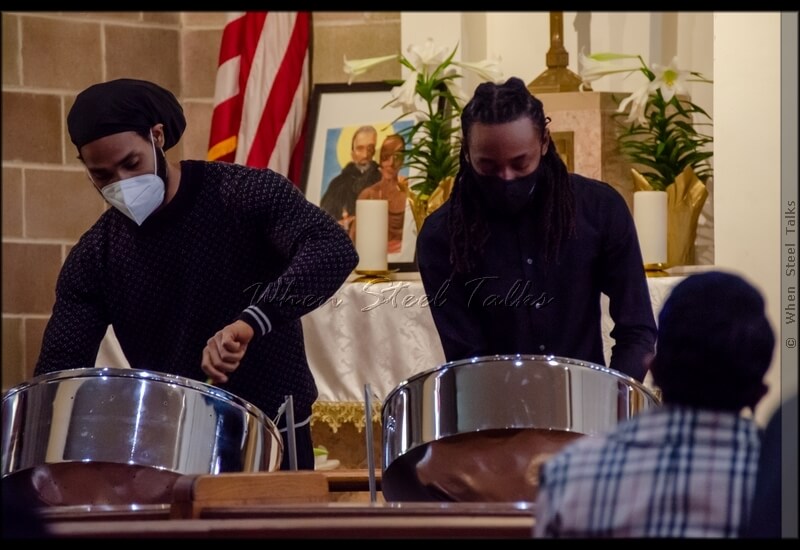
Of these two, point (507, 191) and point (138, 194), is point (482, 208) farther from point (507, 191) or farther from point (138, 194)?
point (138, 194)

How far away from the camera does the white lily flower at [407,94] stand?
304cm

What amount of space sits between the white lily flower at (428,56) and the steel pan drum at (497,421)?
1.51 metres

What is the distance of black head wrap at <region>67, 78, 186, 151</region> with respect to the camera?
1.88 metres

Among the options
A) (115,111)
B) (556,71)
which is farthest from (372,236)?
(115,111)

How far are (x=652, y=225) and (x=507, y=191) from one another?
951 millimetres

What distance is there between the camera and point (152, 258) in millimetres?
1969

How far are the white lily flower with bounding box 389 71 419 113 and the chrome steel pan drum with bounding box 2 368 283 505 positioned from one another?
1.45m

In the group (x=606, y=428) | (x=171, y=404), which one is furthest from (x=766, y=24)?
(x=171, y=404)

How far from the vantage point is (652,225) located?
281 centimetres

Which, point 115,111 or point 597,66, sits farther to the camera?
point 597,66

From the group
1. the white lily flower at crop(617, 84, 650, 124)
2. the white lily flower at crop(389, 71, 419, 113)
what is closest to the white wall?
the white lily flower at crop(617, 84, 650, 124)

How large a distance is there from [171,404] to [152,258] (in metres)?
0.34

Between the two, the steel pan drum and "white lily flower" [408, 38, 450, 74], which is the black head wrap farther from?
"white lily flower" [408, 38, 450, 74]

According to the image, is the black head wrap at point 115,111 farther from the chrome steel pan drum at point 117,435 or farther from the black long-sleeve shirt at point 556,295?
the black long-sleeve shirt at point 556,295
